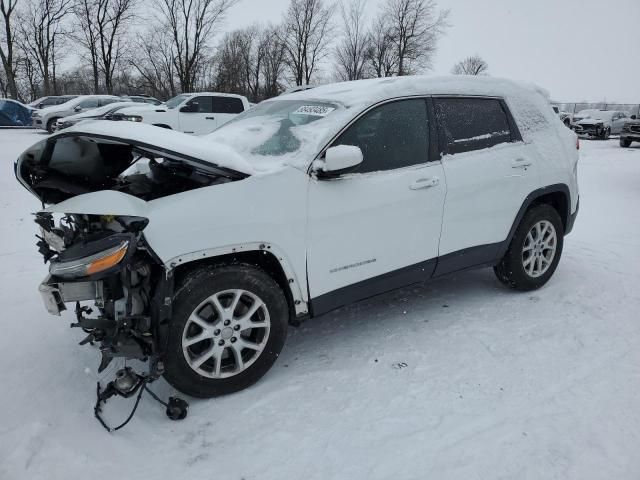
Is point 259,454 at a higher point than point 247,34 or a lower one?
lower

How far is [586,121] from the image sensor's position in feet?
76.2

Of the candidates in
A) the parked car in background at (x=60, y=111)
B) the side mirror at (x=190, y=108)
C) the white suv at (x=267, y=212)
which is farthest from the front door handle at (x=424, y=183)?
the parked car in background at (x=60, y=111)

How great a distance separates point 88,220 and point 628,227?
6.73 metres

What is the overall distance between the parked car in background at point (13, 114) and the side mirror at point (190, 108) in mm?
12438

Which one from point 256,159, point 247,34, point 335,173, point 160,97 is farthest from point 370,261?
point 247,34

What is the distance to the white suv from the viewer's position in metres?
2.41

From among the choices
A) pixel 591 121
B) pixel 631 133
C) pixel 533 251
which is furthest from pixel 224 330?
pixel 591 121

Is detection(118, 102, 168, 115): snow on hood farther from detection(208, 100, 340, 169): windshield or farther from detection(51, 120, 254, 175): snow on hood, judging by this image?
detection(51, 120, 254, 175): snow on hood

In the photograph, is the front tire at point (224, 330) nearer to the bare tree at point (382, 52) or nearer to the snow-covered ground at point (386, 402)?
the snow-covered ground at point (386, 402)

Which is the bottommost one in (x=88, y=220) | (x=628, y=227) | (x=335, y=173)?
(x=628, y=227)

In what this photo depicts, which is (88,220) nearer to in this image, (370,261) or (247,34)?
(370,261)

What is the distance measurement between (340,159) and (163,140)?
Answer: 1.00 meters

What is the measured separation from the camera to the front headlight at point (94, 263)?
2.22 metres

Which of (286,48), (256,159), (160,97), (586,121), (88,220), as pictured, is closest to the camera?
(88,220)
